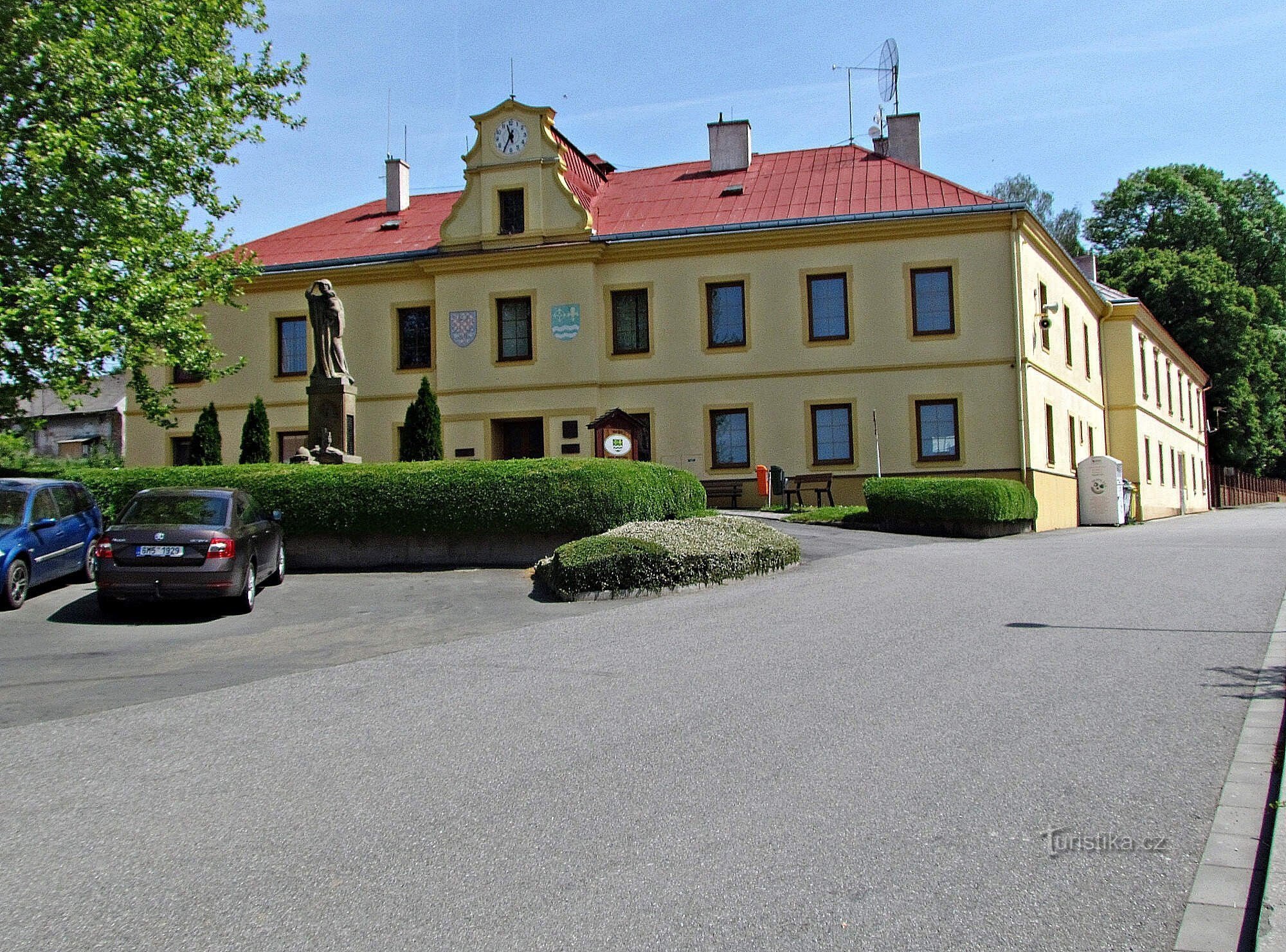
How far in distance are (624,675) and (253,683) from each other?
3013 mm

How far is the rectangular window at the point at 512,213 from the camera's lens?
32.6 m

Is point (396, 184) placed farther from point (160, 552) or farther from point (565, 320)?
point (160, 552)

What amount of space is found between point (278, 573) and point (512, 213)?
19.2 m

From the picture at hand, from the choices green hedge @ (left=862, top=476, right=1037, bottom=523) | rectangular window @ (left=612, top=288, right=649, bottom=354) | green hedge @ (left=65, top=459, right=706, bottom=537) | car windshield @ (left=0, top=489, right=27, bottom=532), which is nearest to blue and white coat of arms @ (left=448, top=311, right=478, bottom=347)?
rectangular window @ (left=612, top=288, right=649, bottom=354)

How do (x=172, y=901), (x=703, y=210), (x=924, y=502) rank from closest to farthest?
(x=172, y=901), (x=924, y=502), (x=703, y=210)

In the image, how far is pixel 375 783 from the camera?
5.99 meters

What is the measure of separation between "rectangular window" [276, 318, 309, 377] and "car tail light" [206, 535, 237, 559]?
2237 centimetres

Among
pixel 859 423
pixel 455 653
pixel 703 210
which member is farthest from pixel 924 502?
pixel 455 653

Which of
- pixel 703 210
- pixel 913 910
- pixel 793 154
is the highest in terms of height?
pixel 793 154

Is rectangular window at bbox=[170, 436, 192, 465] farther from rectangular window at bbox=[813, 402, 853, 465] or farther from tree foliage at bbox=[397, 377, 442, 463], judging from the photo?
rectangular window at bbox=[813, 402, 853, 465]

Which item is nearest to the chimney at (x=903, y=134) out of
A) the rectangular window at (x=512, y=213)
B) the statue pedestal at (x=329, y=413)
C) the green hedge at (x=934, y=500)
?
the rectangular window at (x=512, y=213)

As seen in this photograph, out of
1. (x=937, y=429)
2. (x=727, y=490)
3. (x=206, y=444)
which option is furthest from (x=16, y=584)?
(x=937, y=429)

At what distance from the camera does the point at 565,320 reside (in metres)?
32.4

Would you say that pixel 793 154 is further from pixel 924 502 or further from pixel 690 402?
pixel 924 502
